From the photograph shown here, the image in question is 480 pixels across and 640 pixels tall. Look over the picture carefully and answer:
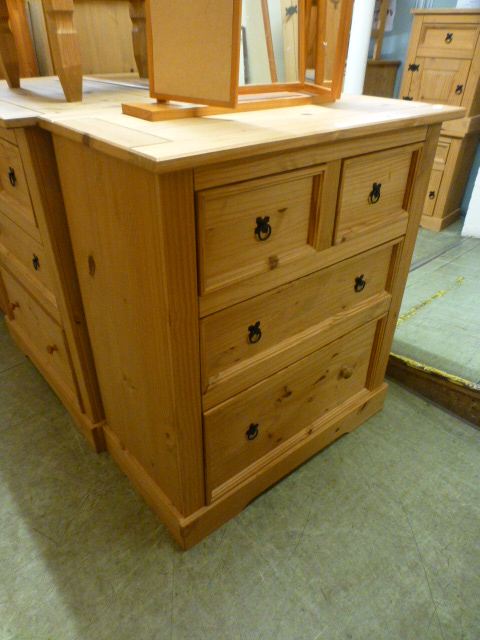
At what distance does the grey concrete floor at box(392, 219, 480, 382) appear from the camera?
1723mm

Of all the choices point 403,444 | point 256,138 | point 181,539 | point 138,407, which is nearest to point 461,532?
point 403,444

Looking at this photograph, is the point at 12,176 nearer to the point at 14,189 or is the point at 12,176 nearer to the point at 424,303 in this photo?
the point at 14,189

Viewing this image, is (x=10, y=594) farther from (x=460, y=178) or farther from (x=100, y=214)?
(x=460, y=178)

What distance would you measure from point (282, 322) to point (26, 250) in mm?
821

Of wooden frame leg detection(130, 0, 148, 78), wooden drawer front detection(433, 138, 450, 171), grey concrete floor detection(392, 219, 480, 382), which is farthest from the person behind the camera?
wooden drawer front detection(433, 138, 450, 171)

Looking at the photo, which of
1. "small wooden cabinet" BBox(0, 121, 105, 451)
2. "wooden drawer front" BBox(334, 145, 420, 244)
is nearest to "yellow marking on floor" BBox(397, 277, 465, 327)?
"wooden drawer front" BBox(334, 145, 420, 244)

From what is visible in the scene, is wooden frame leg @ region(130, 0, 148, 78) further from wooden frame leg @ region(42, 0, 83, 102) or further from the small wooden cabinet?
the small wooden cabinet

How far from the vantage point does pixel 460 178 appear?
120 inches

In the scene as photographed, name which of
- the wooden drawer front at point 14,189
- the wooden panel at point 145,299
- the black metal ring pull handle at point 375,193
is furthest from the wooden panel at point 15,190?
the black metal ring pull handle at point 375,193

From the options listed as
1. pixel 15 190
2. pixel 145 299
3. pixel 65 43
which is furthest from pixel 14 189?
pixel 145 299

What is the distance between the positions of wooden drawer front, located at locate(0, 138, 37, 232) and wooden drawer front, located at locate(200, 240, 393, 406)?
60cm

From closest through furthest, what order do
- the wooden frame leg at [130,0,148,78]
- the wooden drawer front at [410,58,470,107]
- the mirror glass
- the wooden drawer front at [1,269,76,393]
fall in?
the mirror glass
the wooden drawer front at [1,269,76,393]
the wooden frame leg at [130,0,148,78]
the wooden drawer front at [410,58,470,107]

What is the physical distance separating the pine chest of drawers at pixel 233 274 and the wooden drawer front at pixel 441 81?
1.93 m

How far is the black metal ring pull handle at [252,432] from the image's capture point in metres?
1.16
